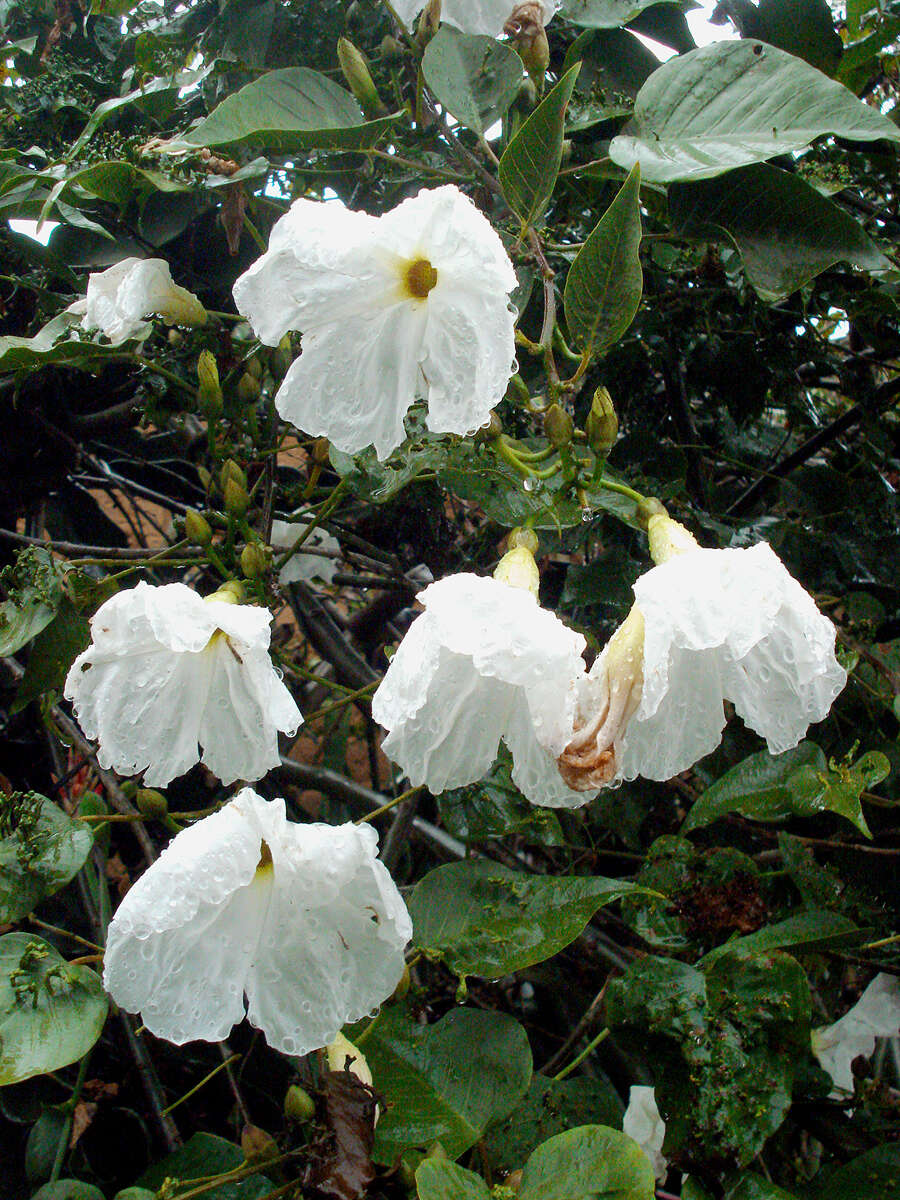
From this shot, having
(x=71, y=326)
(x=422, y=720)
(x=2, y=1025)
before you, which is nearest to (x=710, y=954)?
(x=422, y=720)

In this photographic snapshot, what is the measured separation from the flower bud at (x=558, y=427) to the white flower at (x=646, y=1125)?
866mm

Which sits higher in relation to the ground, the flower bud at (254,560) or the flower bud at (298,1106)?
the flower bud at (254,560)

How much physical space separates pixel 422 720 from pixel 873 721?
0.86m

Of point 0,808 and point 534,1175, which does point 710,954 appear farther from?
point 0,808

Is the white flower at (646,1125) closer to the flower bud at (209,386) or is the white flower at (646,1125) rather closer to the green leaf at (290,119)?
the flower bud at (209,386)

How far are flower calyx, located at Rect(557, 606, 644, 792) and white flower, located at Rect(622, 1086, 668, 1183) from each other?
0.75 m

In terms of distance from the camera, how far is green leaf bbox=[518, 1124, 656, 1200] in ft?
2.24

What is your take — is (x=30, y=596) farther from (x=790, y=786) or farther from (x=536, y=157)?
(x=790, y=786)

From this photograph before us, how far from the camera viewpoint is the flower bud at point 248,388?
123cm

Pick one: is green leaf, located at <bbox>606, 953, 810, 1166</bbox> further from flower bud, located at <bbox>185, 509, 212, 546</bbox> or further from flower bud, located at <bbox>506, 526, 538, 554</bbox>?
flower bud, located at <bbox>185, 509, 212, 546</bbox>

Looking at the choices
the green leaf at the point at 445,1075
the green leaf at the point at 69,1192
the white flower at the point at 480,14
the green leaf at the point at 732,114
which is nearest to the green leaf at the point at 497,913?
the green leaf at the point at 445,1075

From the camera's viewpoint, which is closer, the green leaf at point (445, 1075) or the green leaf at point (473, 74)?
the green leaf at point (445, 1075)

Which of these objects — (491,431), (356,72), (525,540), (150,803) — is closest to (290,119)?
(356,72)

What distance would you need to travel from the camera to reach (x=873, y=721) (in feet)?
4.25
